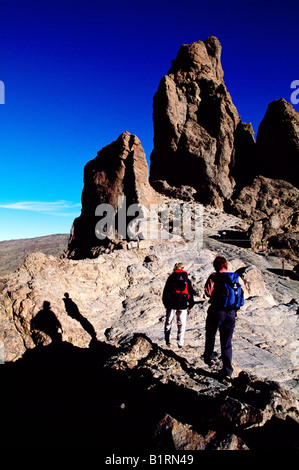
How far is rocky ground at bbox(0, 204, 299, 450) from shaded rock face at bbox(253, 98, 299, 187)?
32658 millimetres

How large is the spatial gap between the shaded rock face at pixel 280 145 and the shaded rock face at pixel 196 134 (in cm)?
291

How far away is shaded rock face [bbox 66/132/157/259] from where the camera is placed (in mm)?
22844

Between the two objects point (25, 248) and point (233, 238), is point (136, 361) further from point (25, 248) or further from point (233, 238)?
point (25, 248)

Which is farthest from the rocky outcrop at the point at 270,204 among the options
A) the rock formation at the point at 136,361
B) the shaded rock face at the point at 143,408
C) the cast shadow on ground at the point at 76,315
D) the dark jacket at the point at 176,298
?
the shaded rock face at the point at 143,408

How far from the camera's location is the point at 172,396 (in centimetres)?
344

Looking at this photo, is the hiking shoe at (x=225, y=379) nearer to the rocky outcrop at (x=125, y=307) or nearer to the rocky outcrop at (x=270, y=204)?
the rocky outcrop at (x=125, y=307)

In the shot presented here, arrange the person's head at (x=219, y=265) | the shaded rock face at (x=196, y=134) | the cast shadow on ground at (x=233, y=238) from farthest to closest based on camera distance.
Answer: the shaded rock face at (x=196, y=134), the cast shadow on ground at (x=233, y=238), the person's head at (x=219, y=265)

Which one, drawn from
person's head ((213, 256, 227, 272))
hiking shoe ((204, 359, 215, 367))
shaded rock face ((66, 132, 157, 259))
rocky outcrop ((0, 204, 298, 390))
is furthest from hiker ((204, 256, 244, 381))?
shaded rock face ((66, 132, 157, 259))

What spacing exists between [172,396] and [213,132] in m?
40.4

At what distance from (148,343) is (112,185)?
20.2 metres

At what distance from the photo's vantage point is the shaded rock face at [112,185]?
22.8 m

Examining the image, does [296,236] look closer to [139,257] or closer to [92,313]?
[139,257]

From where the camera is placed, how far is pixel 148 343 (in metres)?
5.25

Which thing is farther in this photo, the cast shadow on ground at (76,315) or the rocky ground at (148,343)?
the cast shadow on ground at (76,315)
